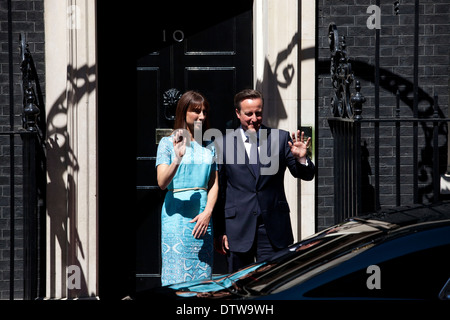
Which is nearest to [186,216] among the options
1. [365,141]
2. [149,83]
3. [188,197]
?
[188,197]

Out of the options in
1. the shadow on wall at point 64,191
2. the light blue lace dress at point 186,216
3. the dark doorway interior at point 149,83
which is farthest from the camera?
the dark doorway interior at point 149,83

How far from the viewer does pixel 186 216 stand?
5.18 metres

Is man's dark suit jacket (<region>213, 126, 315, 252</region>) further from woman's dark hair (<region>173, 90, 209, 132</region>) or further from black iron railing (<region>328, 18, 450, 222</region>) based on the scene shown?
black iron railing (<region>328, 18, 450, 222</region>)

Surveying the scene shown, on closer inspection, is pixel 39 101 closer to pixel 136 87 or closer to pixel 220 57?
pixel 136 87

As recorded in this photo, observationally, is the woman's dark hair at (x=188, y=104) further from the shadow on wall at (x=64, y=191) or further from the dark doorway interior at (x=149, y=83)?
the dark doorway interior at (x=149, y=83)

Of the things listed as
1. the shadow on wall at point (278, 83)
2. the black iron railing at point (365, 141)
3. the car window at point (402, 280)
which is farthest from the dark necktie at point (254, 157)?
the car window at point (402, 280)

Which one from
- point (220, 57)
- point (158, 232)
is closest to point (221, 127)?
point (220, 57)

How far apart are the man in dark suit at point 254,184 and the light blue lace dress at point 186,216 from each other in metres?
0.12

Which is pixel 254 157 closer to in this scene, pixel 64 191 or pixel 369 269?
pixel 369 269

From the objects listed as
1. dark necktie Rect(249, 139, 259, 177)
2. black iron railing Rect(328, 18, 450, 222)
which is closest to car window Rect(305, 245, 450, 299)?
dark necktie Rect(249, 139, 259, 177)

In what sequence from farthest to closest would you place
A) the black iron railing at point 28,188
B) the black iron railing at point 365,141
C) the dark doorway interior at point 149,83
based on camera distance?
the dark doorway interior at point 149,83 → the black iron railing at point 28,188 → the black iron railing at point 365,141

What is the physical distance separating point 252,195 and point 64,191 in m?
2.20

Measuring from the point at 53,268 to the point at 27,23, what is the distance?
88.9 inches

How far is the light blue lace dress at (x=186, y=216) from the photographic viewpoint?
5.14 m
